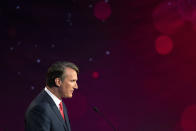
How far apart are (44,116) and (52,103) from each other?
0.12 m

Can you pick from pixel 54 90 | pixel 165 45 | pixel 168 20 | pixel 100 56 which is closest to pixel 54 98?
pixel 54 90

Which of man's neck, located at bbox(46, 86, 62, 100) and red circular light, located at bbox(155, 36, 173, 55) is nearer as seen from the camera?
man's neck, located at bbox(46, 86, 62, 100)

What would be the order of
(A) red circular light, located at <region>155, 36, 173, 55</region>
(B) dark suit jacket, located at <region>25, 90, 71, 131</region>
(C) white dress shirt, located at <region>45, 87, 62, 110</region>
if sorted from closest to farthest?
1. (B) dark suit jacket, located at <region>25, 90, 71, 131</region>
2. (C) white dress shirt, located at <region>45, 87, 62, 110</region>
3. (A) red circular light, located at <region>155, 36, 173, 55</region>

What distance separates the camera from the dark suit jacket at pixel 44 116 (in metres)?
1.50

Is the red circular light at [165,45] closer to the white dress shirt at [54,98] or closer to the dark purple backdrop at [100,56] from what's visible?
the dark purple backdrop at [100,56]

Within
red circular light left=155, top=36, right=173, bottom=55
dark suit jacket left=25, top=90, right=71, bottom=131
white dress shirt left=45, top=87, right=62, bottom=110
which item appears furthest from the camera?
red circular light left=155, top=36, right=173, bottom=55

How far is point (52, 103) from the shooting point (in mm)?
1640

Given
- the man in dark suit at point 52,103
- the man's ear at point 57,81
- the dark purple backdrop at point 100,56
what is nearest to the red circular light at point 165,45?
the dark purple backdrop at point 100,56

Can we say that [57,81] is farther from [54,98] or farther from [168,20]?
[168,20]

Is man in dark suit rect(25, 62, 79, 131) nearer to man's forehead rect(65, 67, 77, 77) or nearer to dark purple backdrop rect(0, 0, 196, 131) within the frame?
man's forehead rect(65, 67, 77, 77)

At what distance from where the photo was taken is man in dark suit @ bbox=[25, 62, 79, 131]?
59.7 inches

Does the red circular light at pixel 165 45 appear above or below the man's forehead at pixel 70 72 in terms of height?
above

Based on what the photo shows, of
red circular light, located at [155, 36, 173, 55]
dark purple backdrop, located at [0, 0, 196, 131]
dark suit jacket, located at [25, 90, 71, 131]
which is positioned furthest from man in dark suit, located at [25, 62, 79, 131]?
red circular light, located at [155, 36, 173, 55]

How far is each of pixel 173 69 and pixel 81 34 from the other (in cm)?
99
